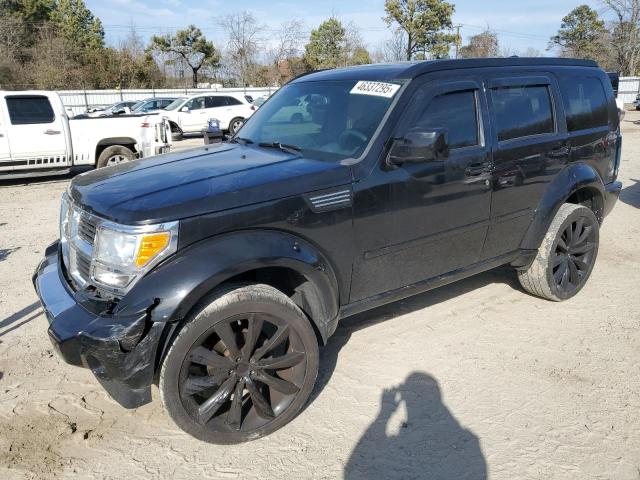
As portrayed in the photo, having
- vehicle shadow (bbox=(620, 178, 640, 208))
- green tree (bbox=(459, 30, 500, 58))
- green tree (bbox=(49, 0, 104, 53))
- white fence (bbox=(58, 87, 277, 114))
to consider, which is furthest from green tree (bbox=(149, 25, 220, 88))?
vehicle shadow (bbox=(620, 178, 640, 208))

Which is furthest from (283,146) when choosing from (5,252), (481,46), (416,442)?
(481,46)

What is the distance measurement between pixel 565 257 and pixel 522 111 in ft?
4.56

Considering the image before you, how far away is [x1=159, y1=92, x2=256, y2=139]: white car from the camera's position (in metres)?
20.0

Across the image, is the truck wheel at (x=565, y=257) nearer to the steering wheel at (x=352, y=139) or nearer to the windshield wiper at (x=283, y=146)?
the steering wheel at (x=352, y=139)

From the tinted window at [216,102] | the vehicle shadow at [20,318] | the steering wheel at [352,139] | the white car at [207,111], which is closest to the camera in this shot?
the steering wheel at [352,139]

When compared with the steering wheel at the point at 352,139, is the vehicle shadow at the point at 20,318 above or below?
below

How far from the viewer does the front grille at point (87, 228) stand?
2.82 m

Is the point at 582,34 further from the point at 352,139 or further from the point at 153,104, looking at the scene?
the point at 352,139

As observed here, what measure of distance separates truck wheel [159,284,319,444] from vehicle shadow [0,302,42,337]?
2168 millimetres

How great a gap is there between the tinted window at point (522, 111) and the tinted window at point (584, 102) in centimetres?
26

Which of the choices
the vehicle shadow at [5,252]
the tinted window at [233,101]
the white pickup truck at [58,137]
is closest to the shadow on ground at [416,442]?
the vehicle shadow at [5,252]

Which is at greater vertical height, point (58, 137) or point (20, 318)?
point (58, 137)

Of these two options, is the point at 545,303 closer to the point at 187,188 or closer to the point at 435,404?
the point at 435,404

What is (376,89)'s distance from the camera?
3.57 meters
